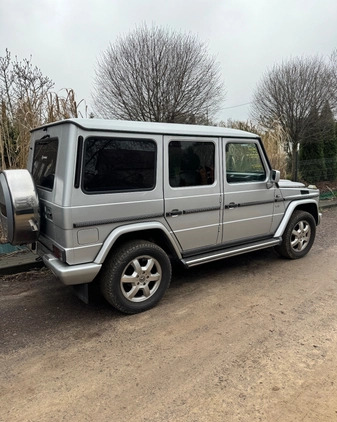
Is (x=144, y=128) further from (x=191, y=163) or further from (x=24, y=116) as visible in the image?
(x=24, y=116)

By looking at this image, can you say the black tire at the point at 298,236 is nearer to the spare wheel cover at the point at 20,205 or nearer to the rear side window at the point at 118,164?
the rear side window at the point at 118,164

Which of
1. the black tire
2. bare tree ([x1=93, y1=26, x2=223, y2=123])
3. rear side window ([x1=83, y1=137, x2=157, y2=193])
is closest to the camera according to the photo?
rear side window ([x1=83, y1=137, x2=157, y2=193])

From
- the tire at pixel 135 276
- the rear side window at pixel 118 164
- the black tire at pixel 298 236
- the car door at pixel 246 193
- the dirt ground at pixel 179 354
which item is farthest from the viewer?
the black tire at pixel 298 236

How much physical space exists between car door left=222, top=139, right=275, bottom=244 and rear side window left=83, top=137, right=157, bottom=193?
1113 millimetres

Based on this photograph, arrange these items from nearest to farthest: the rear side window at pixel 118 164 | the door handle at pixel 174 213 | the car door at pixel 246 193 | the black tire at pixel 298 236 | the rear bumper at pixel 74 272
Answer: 1. the rear bumper at pixel 74 272
2. the rear side window at pixel 118 164
3. the door handle at pixel 174 213
4. the car door at pixel 246 193
5. the black tire at pixel 298 236

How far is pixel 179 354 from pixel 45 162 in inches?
97.4

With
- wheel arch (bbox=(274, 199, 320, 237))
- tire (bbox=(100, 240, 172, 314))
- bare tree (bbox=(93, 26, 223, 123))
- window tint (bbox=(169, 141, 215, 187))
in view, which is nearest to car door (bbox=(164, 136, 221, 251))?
window tint (bbox=(169, 141, 215, 187))

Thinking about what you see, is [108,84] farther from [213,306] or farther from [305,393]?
[305,393]

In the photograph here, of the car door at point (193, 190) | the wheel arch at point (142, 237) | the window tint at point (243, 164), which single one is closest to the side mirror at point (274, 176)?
the window tint at point (243, 164)

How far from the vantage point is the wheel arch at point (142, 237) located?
122 inches

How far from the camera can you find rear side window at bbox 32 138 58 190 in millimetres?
3248

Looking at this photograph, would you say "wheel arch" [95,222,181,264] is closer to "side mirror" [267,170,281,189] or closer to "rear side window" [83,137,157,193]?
"rear side window" [83,137,157,193]

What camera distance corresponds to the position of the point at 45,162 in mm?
3514

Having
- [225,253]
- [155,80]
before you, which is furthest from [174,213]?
[155,80]
